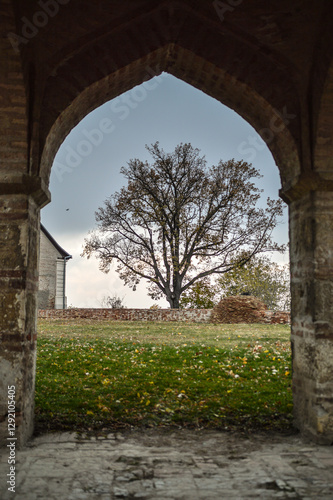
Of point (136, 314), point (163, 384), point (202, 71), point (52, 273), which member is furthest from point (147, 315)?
point (202, 71)

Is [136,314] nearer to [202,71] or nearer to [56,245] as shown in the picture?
[56,245]

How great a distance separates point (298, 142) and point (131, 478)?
373 centimetres

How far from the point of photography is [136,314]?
2064cm

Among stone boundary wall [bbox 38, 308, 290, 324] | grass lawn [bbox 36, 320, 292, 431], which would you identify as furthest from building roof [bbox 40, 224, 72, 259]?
grass lawn [bbox 36, 320, 292, 431]

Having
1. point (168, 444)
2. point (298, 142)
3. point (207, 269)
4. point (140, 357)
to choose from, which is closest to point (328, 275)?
point (298, 142)

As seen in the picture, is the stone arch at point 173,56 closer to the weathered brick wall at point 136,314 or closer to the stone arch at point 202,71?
the stone arch at point 202,71

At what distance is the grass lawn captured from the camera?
17.6 ft

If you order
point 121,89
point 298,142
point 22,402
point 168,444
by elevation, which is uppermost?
point 121,89

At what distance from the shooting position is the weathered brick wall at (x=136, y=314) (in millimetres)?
19625

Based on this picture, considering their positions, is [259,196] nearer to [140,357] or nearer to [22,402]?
[140,357]

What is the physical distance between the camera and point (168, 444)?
181 inches

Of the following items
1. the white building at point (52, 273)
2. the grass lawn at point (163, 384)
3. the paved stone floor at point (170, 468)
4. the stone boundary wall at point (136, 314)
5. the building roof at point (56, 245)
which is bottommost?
the paved stone floor at point (170, 468)

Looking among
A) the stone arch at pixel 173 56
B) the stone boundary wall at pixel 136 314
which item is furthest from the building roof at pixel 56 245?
the stone arch at pixel 173 56

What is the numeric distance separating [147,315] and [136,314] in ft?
1.96
